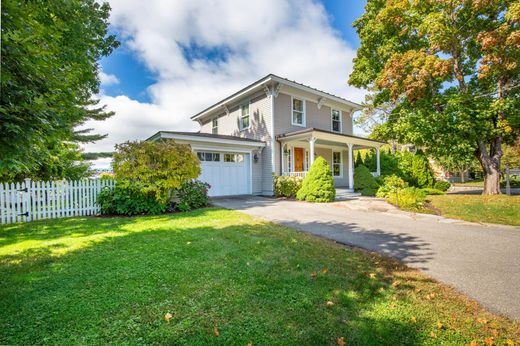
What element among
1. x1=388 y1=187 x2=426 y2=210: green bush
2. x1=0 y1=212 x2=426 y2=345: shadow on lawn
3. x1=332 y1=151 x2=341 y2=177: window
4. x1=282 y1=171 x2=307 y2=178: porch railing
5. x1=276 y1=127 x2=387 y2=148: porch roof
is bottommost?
x1=0 y1=212 x2=426 y2=345: shadow on lawn

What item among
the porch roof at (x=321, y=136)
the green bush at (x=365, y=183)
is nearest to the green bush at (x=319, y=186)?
the porch roof at (x=321, y=136)

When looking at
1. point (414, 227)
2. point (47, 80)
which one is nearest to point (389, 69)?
point (414, 227)

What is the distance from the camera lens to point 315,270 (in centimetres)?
324

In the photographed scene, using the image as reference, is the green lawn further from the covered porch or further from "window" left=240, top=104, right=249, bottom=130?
"window" left=240, top=104, right=249, bottom=130

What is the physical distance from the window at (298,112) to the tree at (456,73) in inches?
169

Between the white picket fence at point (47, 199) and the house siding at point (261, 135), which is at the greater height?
the house siding at point (261, 135)

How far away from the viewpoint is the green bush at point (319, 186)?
32.7 feet

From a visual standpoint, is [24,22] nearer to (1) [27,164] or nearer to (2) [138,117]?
(1) [27,164]

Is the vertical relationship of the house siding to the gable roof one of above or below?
below

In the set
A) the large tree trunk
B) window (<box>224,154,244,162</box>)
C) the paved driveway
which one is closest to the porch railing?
window (<box>224,154,244,162</box>)

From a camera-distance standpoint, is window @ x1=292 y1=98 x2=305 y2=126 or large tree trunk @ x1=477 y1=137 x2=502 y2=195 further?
window @ x1=292 y1=98 x2=305 y2=126

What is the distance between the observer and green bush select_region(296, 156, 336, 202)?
32.7 ft

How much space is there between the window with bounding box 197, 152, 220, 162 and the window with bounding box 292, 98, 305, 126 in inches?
197

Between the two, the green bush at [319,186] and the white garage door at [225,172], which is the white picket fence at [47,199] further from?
the green bush at [319,186]
